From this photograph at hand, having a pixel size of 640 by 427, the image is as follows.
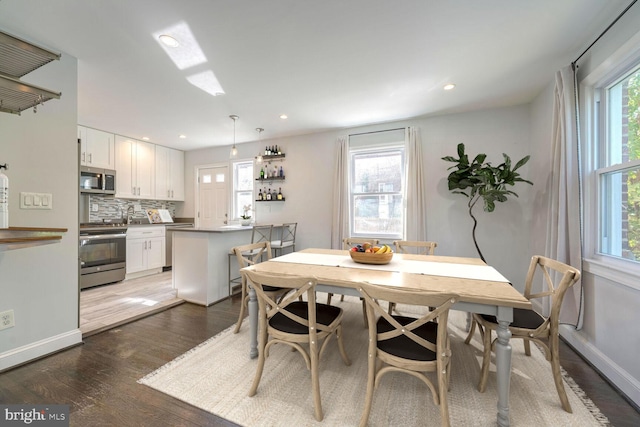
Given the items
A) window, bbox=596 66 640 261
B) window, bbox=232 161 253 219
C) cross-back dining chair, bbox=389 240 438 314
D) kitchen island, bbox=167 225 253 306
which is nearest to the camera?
window, bbox=596 66 640 261

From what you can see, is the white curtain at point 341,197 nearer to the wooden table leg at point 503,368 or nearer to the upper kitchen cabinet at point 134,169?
the wooden table leg at point 503,368

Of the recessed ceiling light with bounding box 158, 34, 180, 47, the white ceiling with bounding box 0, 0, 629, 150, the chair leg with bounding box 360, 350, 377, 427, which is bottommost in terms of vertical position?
the chair leg with bounding box 360, 350, 377, 427

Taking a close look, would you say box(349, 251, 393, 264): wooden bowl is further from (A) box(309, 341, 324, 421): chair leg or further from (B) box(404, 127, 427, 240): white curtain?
(B) box(404, 127, 427, 240): white curtain

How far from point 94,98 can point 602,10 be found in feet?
15.9

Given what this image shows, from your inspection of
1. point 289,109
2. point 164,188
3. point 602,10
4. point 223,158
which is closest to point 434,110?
point 602,10

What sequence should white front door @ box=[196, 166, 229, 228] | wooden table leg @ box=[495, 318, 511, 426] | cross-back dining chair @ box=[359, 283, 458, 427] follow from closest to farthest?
cross-back dining chair @ box=[359, 283, 458, 427] → wooden table leg @ box=[495, 318, 511, 426] → white front door @ box=[196, 166, 229, 228]

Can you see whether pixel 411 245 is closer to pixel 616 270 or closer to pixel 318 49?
pixel 616 270

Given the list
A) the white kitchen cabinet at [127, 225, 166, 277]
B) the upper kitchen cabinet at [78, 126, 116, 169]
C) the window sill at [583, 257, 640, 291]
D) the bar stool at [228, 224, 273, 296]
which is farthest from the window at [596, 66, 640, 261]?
the upper kitchen cabinet at [78, 126, 116, 169]

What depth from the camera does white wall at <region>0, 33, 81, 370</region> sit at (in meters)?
1.85

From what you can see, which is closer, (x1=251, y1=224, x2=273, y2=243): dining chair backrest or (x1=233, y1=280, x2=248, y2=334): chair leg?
(x1=233, y1=280, x2=248, y2=334): chair leg

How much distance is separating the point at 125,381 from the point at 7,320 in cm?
106

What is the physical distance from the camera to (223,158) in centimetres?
515

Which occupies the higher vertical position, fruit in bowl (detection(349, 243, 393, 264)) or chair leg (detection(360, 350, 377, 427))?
fruit in bowl (detection(349, 243, 393, 264))

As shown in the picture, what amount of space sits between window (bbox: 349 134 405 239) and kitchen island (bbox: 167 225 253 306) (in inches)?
78.3
